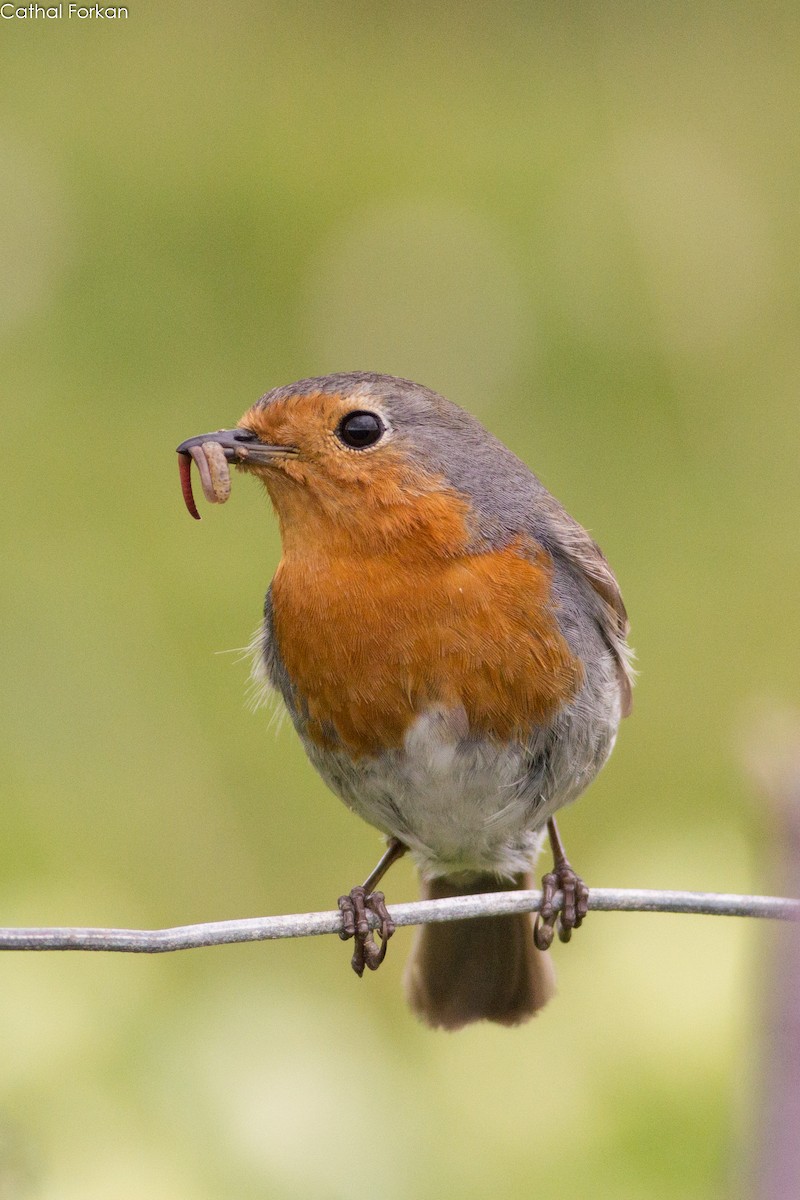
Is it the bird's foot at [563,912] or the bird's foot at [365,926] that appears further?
the bird's foot at [563,912]

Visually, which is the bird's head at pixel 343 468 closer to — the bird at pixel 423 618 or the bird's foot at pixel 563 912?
the bird at pixel 423 618

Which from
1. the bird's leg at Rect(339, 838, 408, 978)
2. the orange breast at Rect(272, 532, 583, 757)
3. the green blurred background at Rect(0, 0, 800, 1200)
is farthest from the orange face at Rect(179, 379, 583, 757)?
the green blurred background at Rect(0, 0, 800, 1200)

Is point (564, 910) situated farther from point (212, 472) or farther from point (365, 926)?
point (212, 472)

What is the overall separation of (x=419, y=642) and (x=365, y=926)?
53cm

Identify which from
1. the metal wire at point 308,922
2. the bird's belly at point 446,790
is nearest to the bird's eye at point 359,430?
the bird's belly at point 446,790

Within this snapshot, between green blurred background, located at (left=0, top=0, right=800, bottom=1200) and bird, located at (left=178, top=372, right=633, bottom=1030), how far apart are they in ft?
1.05

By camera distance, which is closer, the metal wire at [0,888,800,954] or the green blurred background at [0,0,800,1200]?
the metal wire at [0,888,800,954]

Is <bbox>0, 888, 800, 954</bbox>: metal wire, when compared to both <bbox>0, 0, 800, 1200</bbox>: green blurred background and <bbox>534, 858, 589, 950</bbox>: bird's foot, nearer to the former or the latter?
<bbox>0, 0, 800, 1200</bbox>: green blurred background

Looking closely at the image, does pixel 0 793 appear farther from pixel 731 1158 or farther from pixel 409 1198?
pixel 731 1158

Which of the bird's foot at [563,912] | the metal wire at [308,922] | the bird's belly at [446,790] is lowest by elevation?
the bird's foot at [563,912]

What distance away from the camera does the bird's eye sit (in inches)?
118

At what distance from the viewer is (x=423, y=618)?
9.41 feet

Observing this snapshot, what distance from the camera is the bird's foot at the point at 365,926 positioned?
2939mm

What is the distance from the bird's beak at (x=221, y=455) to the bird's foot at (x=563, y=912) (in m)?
0.96
